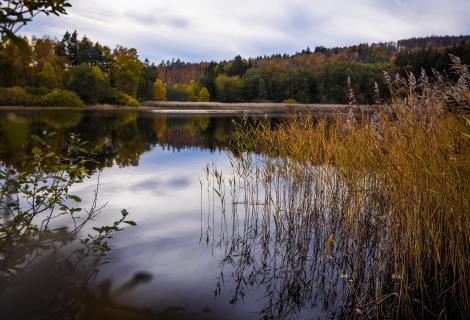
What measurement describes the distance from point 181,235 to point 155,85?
8288cm

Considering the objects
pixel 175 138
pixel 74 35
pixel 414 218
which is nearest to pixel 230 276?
pixel 414 218

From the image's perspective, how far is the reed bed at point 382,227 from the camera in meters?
3.71

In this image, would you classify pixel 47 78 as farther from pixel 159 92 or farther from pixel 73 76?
pixel 159 92

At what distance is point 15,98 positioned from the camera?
4856 cm

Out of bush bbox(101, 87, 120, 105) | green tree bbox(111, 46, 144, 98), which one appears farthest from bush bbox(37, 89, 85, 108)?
green tree bbox(111, 46, 144, 98)

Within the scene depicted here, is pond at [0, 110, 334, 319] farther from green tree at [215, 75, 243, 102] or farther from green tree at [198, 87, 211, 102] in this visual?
green tree at [215, 75, 243, 102]

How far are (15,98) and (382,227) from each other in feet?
178

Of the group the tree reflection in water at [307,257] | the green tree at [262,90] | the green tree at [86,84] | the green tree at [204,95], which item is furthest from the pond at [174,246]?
the green tree at [262,90]

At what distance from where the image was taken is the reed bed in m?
3.71

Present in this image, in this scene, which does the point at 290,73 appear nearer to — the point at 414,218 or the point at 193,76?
the point at 193,76

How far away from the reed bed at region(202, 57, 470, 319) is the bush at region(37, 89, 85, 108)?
52.4m

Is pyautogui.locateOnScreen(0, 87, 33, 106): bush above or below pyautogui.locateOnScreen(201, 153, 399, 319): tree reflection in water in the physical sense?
above

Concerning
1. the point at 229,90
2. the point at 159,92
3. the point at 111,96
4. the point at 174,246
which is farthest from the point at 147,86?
the point at 174,246

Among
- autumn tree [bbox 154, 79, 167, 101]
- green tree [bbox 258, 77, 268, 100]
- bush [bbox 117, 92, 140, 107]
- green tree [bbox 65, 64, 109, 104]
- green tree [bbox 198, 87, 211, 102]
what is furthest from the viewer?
green tree [bbox 258, 77, 268, 100]
